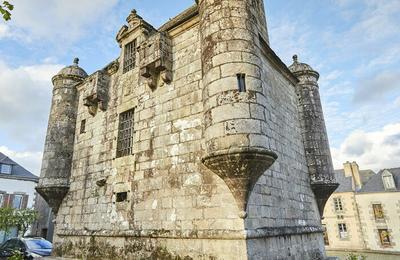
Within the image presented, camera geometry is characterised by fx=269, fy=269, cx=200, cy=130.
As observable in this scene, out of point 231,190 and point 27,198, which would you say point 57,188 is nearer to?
point 231,190

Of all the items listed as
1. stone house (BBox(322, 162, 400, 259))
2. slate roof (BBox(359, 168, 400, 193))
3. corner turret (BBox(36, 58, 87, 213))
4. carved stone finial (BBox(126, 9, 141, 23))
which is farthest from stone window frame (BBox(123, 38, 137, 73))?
slate roof (BBox(359, 168, 400, 193))

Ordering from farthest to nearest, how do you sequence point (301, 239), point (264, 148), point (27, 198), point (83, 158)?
point (27, 198) < point (83, 158) < point (301, 239) < point (264, 148)

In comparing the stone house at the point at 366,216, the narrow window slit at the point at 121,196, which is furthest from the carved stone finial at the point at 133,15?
the stone house at the point at 366,216

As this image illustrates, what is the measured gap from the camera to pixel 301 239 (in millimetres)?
6719

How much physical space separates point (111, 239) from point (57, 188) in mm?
3503

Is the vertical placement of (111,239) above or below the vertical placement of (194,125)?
below

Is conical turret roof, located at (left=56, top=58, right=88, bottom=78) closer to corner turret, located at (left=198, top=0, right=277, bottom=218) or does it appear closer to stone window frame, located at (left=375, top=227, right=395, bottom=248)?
corner turret, located at (left=198, top=0, right=277, bottom=218)


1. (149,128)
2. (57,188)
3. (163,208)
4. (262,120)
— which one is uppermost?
(149,128)

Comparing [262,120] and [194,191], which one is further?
[194,191]

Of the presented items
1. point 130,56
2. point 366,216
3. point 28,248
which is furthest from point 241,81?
point 366,216

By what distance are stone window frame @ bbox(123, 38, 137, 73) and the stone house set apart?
77.9 feet

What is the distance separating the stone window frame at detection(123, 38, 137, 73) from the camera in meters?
8.74

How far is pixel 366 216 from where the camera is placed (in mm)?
24672

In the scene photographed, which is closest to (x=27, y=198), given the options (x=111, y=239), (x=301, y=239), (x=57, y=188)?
(x=57, y=188)
